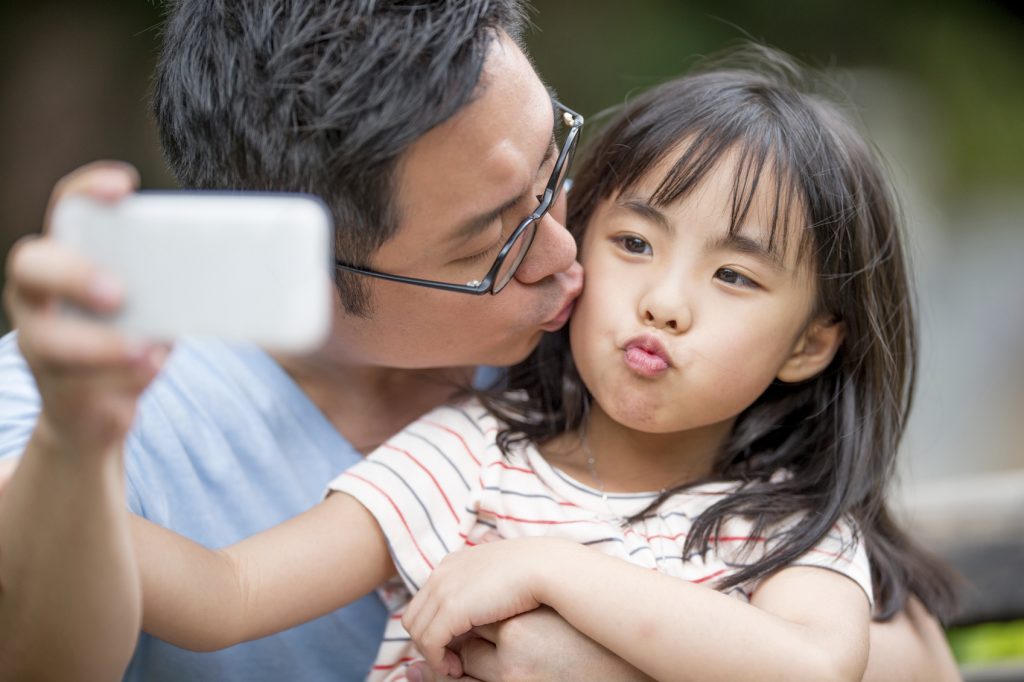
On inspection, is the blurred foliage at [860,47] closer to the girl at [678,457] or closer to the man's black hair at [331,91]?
the girl at [678,457]

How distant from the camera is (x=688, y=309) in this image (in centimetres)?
168

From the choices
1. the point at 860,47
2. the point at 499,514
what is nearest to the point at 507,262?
the point at 499,514

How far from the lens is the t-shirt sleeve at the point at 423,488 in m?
1.74

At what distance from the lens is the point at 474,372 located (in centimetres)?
218

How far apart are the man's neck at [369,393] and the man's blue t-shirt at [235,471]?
4 centimetres

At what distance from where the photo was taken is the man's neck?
2.03 metres

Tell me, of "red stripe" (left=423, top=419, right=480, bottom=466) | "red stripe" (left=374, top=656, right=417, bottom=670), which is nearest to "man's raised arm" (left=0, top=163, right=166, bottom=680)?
"red stripe" (left=374, top=656, right=417, bottom=670)

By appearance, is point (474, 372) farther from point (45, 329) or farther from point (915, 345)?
point (45, 329)

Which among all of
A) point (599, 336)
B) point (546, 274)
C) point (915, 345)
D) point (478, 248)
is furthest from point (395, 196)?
point (915, 345)

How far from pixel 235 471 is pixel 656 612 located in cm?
82

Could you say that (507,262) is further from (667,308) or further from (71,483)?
(71,483)

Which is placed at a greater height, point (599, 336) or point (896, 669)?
point (599, 336)

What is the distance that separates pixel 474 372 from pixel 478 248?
0.50 meters

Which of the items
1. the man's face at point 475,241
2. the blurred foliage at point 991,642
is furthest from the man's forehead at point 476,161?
the blurred foliage at point 991,642
